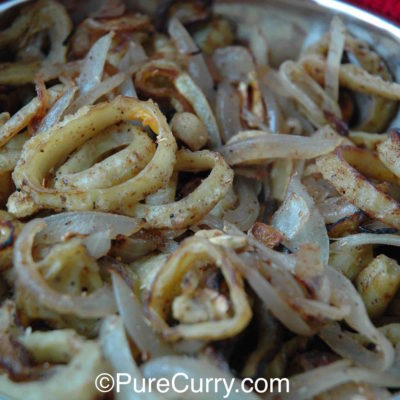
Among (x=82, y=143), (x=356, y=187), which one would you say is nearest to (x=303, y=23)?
(x=356, y=187)

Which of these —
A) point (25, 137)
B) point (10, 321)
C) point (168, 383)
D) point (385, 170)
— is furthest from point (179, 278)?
point (385, 170)

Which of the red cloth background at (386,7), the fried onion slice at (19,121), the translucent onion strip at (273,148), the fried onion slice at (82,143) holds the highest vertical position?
the fried onion slice at (19,121)

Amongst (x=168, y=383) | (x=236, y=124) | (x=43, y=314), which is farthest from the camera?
(x=236, y=124)

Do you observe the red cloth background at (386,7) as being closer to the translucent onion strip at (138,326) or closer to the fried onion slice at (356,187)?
the fried onion slice at (356,187)

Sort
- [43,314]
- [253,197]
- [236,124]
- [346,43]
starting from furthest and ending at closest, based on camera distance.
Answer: [346,43]
[236,124]
[253,197]
[43,314]

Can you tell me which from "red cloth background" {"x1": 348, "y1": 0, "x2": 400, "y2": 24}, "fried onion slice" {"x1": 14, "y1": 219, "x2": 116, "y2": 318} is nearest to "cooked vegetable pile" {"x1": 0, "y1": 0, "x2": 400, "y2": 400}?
"fried onion slice" {"x1": 14, "y1": 219, "x2": 116, "y2": 318}

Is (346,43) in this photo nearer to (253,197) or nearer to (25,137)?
(253,197)

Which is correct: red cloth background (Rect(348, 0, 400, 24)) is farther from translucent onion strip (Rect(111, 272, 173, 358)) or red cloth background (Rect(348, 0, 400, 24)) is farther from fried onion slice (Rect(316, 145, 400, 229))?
translucent onion strip (Rect(111, 272, 173, 358))

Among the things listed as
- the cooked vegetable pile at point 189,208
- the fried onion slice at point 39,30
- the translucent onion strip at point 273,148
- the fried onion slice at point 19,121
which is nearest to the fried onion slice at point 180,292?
the cooked vegetable pile at point 189,208
